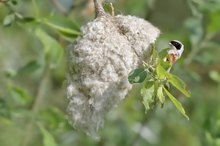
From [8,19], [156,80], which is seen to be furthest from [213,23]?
[156,80]

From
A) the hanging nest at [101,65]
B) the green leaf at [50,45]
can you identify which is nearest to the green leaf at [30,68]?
the green leaf at [50,45]

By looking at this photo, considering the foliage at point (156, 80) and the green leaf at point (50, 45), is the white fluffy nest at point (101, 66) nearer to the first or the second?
the foliage at point (156, 80)

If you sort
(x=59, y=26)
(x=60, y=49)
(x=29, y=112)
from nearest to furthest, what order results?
1. (x=59, y=26)
2. (x=60, y=49)
3. (x=29, y=112)

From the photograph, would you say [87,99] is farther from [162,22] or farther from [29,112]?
[162,22]

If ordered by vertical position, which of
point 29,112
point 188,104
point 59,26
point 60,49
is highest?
point 59,26

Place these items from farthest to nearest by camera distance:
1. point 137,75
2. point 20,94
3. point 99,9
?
point 20,94 → point 99,9 → point 137,75

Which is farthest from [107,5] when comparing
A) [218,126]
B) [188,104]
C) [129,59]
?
[188,104]

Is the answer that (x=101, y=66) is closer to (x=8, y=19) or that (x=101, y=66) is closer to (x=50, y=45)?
(x=8, y=19)
